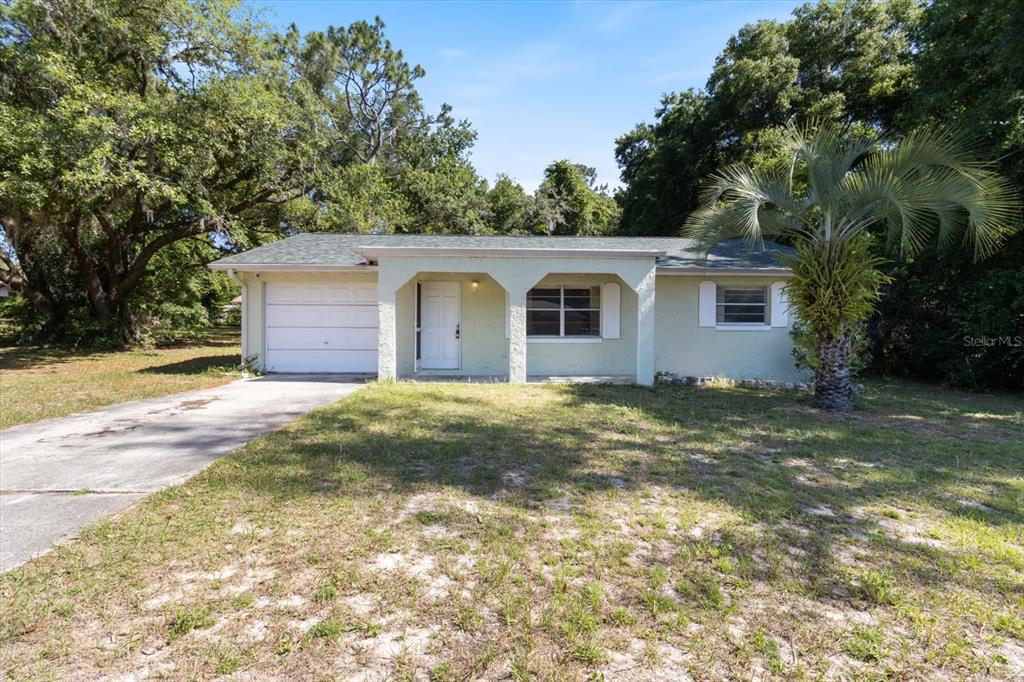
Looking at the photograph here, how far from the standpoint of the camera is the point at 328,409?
24.7 ft

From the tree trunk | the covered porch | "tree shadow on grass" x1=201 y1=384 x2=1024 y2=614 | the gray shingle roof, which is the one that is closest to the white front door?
the covered porch

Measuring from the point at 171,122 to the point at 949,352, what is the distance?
19889 mm

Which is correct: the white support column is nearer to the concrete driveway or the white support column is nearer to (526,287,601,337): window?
the concrete driveway

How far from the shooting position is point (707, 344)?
1130 centimetres

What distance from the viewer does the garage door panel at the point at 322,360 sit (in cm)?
1192

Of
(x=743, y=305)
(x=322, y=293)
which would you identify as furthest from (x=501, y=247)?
(x=743, y=305)

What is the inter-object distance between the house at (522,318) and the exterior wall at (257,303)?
0.02 metres

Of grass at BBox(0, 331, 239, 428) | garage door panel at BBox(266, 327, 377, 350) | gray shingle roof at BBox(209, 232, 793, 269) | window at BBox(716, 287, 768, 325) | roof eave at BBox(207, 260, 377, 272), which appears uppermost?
gray shingle roof at BBox(209, 232, 793, 269)

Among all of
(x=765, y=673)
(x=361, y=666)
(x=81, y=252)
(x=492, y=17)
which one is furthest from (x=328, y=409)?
(x=81, y=252)

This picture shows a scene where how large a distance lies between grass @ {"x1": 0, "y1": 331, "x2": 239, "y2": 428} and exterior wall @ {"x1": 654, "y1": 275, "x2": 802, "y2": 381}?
384 inches

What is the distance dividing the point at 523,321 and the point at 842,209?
19.0ft

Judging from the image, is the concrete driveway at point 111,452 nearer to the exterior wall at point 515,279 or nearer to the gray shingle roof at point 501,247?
the exterior wall at point 515,279

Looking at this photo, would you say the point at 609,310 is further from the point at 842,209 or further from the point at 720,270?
the point at 842,209

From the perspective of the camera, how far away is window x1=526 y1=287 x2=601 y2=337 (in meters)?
11.4
